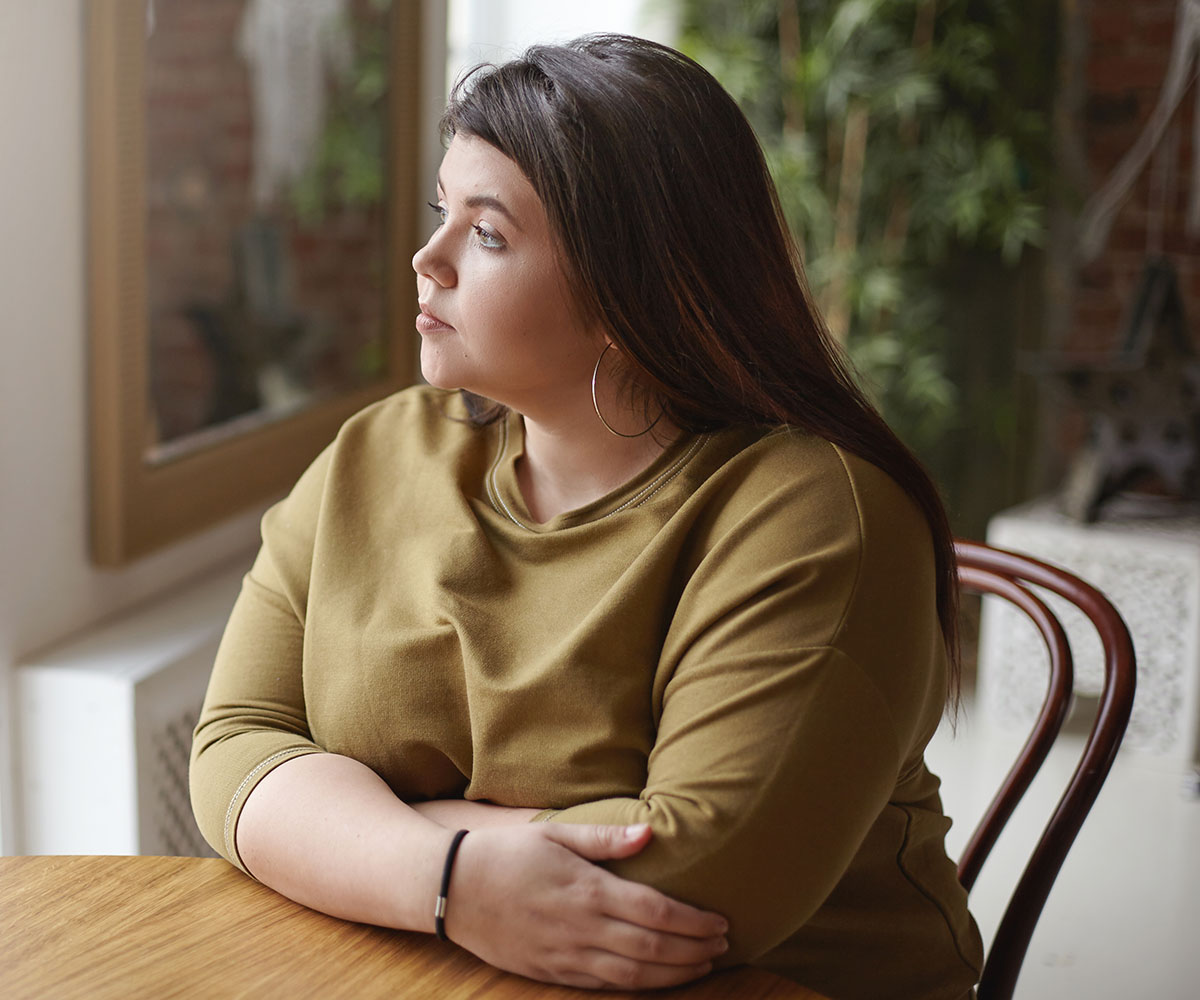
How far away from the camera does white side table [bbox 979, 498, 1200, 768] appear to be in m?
2.96

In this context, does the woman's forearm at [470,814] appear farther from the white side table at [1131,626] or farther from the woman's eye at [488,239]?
the white side table at [1131,626]

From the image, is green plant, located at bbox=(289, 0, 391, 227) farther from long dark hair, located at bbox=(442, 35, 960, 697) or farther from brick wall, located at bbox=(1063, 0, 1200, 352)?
brick wall, located at bbox=(1063, 0, 1200, 352)

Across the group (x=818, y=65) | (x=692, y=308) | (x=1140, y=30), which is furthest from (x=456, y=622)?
(x=1140, y=30)

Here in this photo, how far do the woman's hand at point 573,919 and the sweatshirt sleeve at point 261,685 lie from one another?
0.90 ft

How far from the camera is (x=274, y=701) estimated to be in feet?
4.24

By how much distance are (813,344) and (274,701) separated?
614 millimetres

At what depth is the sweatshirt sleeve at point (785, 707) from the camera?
3.29 ft

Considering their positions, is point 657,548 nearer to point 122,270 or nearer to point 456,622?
point 456,622

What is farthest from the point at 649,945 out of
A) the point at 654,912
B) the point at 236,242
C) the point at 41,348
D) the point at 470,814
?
the point at 236,242

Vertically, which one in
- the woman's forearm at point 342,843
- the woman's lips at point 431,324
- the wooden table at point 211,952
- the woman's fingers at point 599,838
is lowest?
the wooden table at point 211,952

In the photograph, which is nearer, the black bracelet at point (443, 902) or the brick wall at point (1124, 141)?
the black bracelet at point (443, 902)

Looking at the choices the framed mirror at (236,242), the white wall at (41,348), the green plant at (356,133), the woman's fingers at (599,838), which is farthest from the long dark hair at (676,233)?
the green plant at (356,133)

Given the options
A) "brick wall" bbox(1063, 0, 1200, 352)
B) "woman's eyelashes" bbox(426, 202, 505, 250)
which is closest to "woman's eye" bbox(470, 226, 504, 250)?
"woman's eyelashes" bbox(426, 202, 505, 250)

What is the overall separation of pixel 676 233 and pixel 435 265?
22cm
